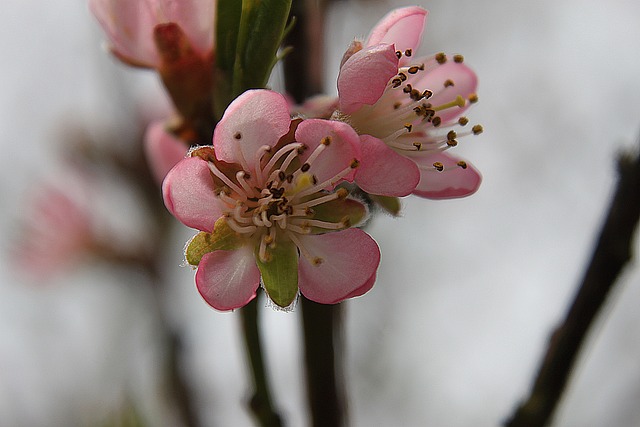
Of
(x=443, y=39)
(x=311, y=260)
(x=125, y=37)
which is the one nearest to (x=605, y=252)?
(x=311, y=260)

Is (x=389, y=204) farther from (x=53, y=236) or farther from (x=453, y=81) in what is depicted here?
(x=53, y=236)

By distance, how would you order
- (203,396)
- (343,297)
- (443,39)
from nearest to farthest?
(343,297)
(203,396)
(443,39)

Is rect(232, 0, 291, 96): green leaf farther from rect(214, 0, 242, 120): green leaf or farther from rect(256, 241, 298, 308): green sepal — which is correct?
rect(256, 241, 298, 308): green sepal

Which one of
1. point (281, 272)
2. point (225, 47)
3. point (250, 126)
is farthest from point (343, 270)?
point (225, 47)

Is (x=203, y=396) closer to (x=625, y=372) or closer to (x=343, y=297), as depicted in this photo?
(x=343, y=297)

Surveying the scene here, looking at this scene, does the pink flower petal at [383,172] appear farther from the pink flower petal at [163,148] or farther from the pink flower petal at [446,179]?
the pink flower petal at [163,148]

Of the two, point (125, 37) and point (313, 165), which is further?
point (125, 37)
